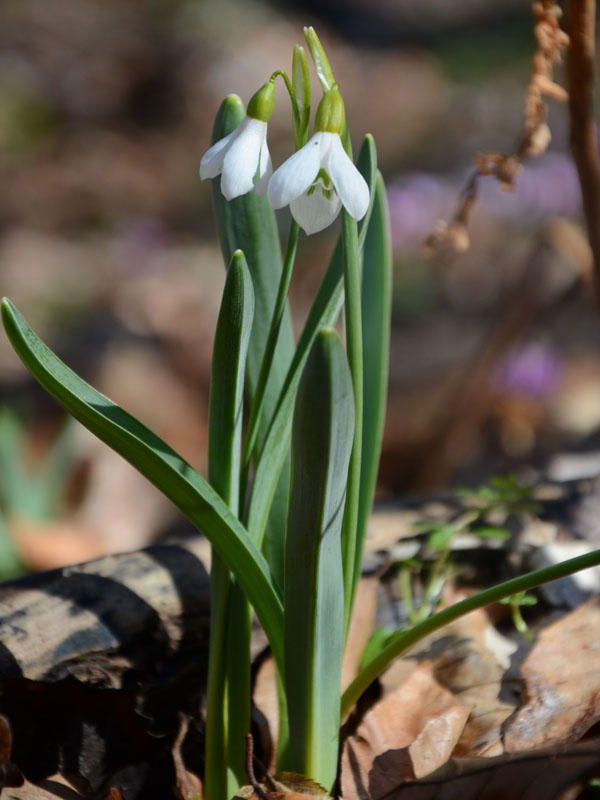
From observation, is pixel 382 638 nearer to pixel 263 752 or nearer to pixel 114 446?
pixel 263 752

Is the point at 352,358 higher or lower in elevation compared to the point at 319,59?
lower

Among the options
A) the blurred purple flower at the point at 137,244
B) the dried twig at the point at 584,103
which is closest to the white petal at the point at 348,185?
the dried twig at the point at 584,103

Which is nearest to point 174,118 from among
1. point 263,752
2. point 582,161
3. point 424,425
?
point 424,425

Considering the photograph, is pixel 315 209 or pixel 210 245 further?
pixel 210 245

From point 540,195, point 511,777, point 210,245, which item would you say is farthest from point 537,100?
point 210,245

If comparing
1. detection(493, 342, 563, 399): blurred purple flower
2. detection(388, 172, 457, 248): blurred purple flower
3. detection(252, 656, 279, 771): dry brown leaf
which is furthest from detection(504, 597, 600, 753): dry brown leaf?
detection(388, 172, 457, 248): blurred purple flower

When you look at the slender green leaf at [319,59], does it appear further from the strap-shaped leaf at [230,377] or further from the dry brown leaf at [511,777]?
the dry brown leaf at [511,777]

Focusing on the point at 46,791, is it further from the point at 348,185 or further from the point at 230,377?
the point at 348,185
